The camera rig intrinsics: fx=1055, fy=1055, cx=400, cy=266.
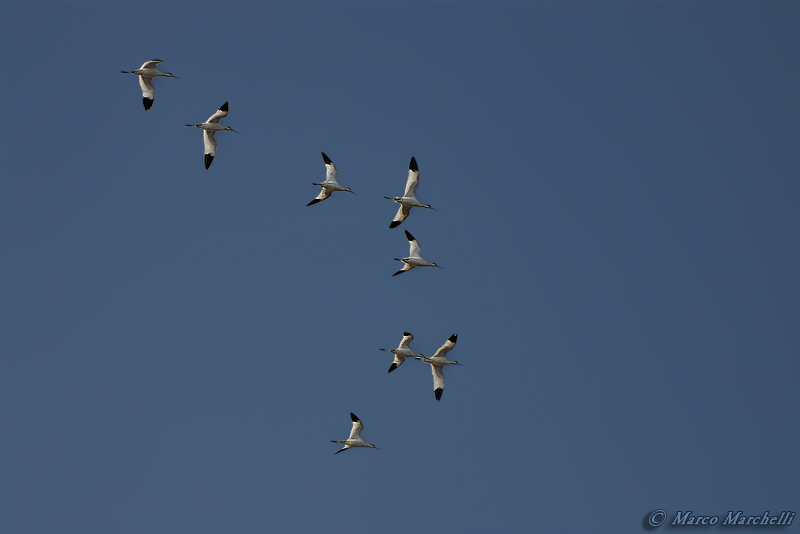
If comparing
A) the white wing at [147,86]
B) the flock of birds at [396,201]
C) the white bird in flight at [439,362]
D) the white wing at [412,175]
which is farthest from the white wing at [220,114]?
the white bird in flight at [439,362]

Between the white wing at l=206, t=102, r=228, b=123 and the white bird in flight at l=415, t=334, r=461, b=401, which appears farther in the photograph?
the white bird in flight at l=415, t=334, r=461, b=401

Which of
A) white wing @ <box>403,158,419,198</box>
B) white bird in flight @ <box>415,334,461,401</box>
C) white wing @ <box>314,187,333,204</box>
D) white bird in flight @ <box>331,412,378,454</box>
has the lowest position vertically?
white bird in flight @ <box>331,412,378,454</box>

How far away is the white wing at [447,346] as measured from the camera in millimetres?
67250

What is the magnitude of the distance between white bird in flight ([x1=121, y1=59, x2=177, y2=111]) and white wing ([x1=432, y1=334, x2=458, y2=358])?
23.5 meters

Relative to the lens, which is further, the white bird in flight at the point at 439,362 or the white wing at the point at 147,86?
the white bird in flight at the point at 439,362

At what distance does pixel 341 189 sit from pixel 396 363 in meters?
12.0

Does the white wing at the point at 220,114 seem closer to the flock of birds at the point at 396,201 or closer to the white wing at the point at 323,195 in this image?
the flock of birds at the point at 396,201

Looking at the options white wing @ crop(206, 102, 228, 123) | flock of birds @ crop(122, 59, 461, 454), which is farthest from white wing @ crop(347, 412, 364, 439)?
white wing @ crop(206, 102, 228, 123)

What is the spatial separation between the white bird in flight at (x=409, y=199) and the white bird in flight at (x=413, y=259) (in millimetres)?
1203

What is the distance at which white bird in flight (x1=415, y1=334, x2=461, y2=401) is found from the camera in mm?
67625

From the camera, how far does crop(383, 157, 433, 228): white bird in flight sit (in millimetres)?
66875

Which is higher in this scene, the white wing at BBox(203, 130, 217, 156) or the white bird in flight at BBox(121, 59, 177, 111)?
the white bird in flight at BBox(121, 59, 177, 111)

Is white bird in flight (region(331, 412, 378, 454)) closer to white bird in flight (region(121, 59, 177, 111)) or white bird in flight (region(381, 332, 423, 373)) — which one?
white bird in flight (region(381, 332, 423, 373))

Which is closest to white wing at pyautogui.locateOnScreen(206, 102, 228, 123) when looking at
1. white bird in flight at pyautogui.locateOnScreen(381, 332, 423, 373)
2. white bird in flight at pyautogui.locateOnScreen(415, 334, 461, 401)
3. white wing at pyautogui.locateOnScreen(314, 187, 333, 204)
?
white wing at pyautogui.locateOnScreen(314, 187, 333, 204)
